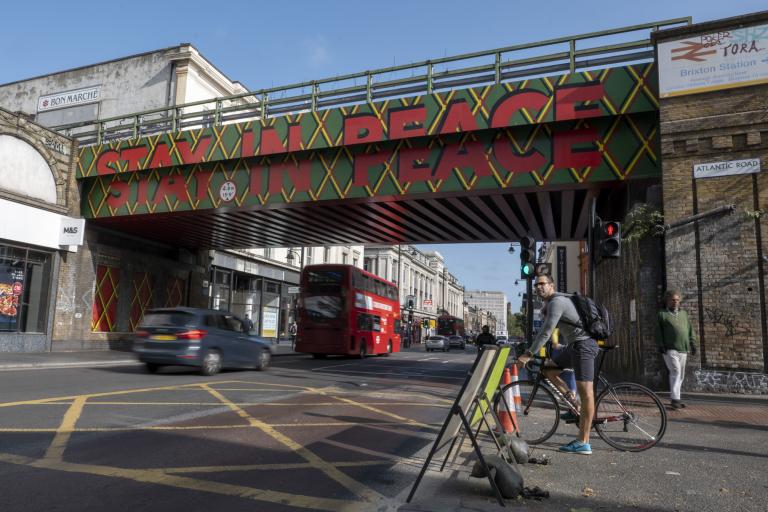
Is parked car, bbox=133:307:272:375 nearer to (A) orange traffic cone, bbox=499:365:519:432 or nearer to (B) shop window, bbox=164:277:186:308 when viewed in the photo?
(A) orange traffic cone, bbox=499:365:519:432

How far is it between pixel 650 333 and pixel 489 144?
6.17 meters

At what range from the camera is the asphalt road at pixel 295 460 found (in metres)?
3.90

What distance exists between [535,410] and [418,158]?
33.6 feet

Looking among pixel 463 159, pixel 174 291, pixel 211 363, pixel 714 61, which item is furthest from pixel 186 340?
pixel 174 291

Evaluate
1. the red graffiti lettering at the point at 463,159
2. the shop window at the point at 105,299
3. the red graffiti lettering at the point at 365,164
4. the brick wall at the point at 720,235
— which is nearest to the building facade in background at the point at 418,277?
the shop window at the point at 105,299

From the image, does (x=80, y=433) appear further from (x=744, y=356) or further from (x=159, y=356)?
(x=744, y=356)

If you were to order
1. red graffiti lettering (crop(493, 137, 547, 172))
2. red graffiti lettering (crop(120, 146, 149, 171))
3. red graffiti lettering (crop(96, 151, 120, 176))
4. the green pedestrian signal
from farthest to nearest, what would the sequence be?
red graffiti lettering (crop(96, 151, 120, 176)) → red graffiti lettering (crop(120, 146, 149, 171)) → red graffiti lettering (crop(493, 137, 547, 172)) → the green pedestrian signal

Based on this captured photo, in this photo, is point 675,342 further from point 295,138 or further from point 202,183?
point 202,183

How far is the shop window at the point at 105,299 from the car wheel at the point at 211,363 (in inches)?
455

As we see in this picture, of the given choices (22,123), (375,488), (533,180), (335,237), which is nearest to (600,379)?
(375,488)

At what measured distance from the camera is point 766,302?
10695mm

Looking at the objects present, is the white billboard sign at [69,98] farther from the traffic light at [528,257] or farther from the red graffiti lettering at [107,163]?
the traffic light at [528,257]

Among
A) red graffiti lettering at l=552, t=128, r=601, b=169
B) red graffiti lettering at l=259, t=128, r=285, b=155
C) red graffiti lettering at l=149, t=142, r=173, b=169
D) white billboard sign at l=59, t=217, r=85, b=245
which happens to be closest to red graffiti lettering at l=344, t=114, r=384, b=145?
red graffiti lettering at l=259, t=128, r=285, b=155

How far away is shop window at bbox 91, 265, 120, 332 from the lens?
22562 mm
